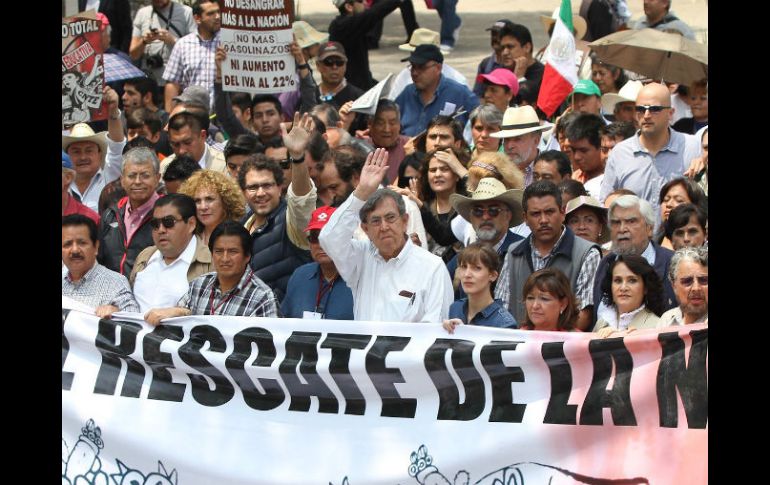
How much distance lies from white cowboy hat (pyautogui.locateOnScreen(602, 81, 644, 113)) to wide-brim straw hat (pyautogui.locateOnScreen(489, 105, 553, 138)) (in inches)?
53.6

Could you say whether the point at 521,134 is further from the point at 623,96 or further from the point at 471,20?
the point at 471,20

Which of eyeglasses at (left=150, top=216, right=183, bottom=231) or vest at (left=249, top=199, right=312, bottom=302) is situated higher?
eyeglasses at (left=150, top=216, right=183, bottom=231)

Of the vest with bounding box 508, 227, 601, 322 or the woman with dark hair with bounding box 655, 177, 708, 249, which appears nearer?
the vest with bounding box 508, 227, 601, 322

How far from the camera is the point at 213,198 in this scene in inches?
376

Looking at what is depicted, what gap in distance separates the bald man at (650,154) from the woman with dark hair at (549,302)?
275 cm

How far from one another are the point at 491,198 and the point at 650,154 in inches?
67.9

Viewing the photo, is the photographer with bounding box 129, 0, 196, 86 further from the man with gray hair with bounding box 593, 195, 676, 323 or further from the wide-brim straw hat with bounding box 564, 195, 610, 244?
the man with gray hair with bounding box 593, 195, 676, 323

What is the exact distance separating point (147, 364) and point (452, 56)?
1155 cm

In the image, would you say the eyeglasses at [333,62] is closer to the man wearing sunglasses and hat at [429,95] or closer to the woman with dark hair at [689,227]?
the man wearing sunglasses and hat at [429,95]

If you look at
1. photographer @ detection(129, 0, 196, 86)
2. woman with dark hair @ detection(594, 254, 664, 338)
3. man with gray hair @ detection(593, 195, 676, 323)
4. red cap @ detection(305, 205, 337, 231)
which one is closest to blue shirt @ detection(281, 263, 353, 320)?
red cap @ detection(305, 205, 337, 231)

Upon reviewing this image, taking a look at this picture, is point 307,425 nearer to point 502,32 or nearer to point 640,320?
point 640,320

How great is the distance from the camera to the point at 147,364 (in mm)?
7844

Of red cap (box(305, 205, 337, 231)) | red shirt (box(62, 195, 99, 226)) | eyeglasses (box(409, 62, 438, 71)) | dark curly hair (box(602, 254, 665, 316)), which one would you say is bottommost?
red shirt (box(62, 195, 99, 226))

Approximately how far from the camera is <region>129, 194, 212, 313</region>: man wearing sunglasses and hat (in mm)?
8867
